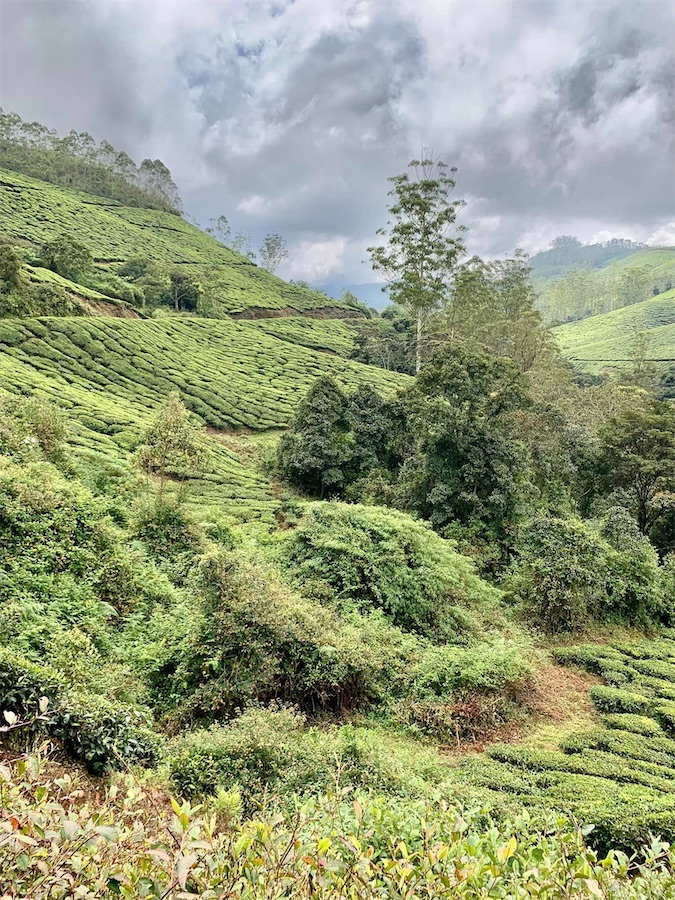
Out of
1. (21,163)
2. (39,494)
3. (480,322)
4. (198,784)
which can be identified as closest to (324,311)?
(480,322)

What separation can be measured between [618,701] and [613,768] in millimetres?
2975

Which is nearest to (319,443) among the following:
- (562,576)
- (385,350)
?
(562,576)

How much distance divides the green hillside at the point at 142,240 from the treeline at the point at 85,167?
15.9 ft

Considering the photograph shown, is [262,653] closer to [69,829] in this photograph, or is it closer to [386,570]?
[386,570]

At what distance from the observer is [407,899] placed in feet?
7.38

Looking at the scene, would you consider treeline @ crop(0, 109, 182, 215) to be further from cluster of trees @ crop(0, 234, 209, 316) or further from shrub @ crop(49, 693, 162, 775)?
shrub @ crop(49, 693, 162, 775)

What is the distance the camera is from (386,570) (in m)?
11.9

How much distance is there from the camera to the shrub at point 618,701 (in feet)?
32.2

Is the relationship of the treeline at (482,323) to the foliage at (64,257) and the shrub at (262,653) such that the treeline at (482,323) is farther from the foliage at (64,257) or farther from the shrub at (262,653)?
the shrub at (262,653)

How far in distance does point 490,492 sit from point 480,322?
33.5 m

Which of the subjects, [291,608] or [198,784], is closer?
[198,784]

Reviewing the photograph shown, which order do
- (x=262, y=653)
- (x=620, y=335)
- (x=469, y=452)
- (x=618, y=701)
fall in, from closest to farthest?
(x=262, y=653), (x=618, y=701), (x=469, y=452), (x=620, y=335)

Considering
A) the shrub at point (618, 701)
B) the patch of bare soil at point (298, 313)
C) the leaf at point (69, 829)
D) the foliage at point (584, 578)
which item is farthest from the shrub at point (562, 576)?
the patch of bare soil at point (298, 313)

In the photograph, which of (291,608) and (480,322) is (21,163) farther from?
(291,608)
